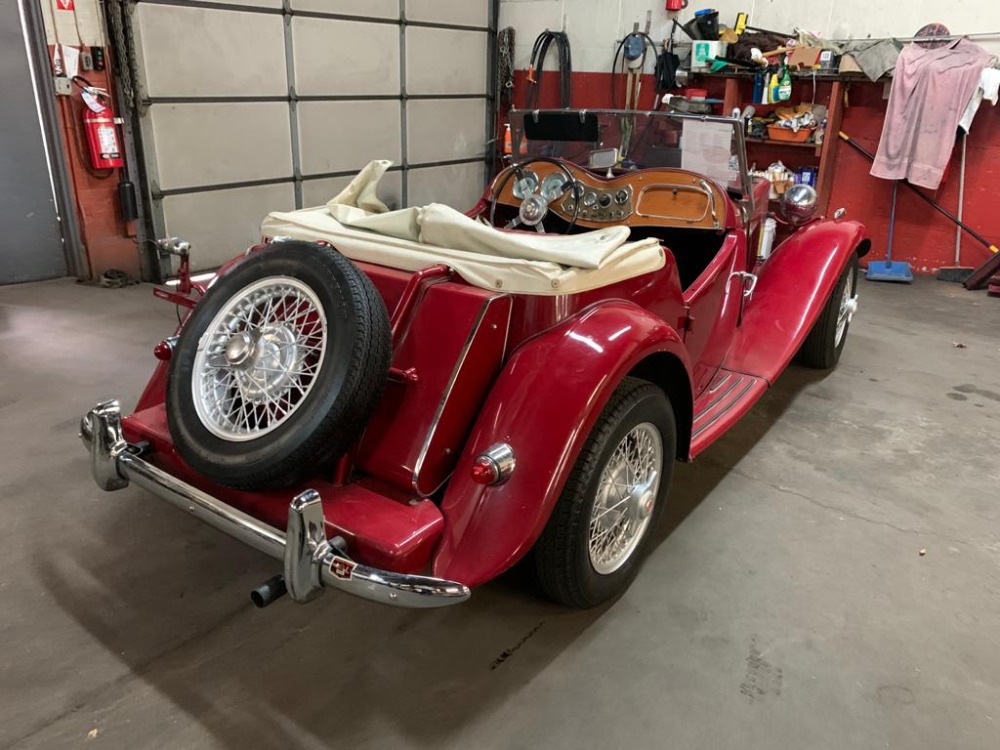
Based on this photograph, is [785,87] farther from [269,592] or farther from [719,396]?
[269,592]

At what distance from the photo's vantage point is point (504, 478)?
1939mm

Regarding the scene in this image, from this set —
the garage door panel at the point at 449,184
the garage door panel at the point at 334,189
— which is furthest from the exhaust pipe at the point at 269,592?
the garage door panel at the point at 449,184

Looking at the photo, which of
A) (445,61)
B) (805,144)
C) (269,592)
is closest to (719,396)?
(269,592)

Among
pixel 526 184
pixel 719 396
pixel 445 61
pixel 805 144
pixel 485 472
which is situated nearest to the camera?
pixel 485 472

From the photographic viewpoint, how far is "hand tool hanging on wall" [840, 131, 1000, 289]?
21.0ft

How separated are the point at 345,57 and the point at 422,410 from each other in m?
6.28

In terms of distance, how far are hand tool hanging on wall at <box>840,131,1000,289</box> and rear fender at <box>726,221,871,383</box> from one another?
9.53 feet

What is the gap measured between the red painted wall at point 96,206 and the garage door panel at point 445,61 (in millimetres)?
3240

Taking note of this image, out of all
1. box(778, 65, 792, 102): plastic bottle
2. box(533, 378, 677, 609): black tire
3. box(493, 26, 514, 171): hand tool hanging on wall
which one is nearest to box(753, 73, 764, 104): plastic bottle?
box(778, 65, 792, 102): plastic bottle

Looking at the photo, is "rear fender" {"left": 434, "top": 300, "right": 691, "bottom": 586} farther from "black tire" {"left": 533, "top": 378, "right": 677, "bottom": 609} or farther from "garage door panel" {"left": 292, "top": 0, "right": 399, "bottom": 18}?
"garage door panel" {"left": 292, "top": 0, "right": 399, "bottom": 18}

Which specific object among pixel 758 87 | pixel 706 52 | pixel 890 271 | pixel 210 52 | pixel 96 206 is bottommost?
pixel 890 271

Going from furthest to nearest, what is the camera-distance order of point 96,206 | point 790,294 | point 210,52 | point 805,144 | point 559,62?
point 559,62
point 805,144
point 210,52
point 96,206
point 790,294

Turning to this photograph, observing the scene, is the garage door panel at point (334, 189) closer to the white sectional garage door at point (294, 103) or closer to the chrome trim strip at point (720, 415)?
the white sectional garage door at point (294, 103)

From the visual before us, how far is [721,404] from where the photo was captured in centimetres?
303
